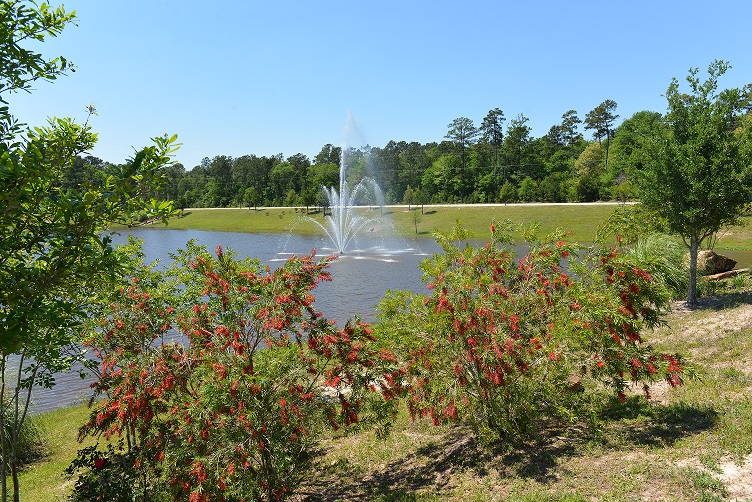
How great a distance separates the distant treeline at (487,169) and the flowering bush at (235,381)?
59607mm

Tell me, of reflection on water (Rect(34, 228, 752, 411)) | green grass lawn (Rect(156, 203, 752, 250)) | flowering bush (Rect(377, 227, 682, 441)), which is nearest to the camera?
flowering bush (Rect(377, 227, 682, 441))

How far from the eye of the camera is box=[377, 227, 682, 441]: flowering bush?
718 centimetres

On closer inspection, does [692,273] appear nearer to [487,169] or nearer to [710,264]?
[710,264]

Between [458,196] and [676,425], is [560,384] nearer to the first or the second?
[676,425]

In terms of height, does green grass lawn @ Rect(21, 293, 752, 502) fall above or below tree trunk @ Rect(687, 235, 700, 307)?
below

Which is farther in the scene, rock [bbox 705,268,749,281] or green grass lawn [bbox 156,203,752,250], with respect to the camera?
green grass lawn [bbox 156,203,752,250]

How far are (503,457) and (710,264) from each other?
66.0 ft

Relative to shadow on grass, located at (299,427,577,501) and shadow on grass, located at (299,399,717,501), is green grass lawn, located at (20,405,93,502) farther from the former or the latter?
shadow on grass, located at (299,399,717,501)

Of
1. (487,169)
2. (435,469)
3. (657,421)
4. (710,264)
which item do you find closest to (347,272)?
(710,264)

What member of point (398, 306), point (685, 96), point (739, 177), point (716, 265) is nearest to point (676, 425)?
point (398, 306)

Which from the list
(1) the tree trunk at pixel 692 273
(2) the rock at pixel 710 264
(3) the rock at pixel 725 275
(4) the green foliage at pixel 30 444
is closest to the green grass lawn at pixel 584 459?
(4) the green foliage at pixel 30 444

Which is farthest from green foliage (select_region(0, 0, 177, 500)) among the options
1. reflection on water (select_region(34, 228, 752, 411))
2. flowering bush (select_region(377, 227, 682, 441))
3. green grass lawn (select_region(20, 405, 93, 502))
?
green grass lawn (select_region(20, 405, 93, 502))

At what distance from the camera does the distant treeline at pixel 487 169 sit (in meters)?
68.4

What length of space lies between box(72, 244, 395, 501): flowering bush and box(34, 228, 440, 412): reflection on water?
2.45 metres
